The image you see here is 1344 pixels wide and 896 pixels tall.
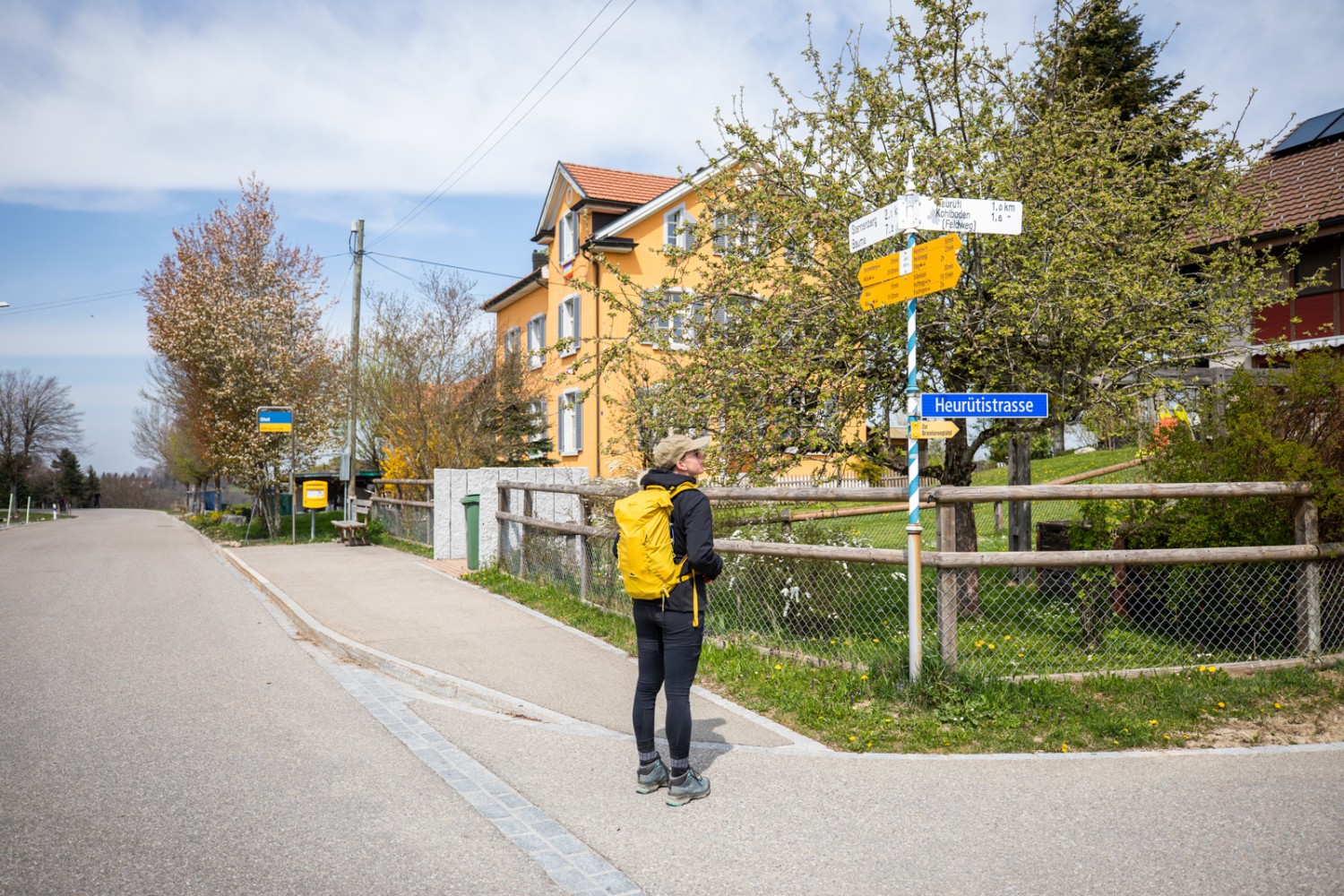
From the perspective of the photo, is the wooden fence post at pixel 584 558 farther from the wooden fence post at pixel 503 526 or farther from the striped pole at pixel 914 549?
the striped pole at pixel 914 549

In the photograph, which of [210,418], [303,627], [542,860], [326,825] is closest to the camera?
[542,860]

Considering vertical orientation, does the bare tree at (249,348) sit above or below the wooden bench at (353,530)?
above

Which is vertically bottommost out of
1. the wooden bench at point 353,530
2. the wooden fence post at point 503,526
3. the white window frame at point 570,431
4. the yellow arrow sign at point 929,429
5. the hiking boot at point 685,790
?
the hiking boot at point 685,790

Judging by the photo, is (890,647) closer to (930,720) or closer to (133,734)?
(930,720)

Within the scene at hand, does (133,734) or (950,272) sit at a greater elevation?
(950,272)

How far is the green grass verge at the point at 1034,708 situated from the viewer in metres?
5.73

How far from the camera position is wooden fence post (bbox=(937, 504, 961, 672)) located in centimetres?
643

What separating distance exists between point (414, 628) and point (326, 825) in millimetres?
5355

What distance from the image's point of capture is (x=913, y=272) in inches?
251

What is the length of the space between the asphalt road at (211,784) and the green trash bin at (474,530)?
4.45 metres

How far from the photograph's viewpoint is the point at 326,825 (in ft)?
14.8

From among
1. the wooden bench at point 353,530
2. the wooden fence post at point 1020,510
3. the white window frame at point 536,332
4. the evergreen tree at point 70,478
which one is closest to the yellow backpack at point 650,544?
the wooden fence post at point 1020,510

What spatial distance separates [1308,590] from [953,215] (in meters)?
3.74

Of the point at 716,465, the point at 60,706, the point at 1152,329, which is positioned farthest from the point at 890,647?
the point at 60,706
